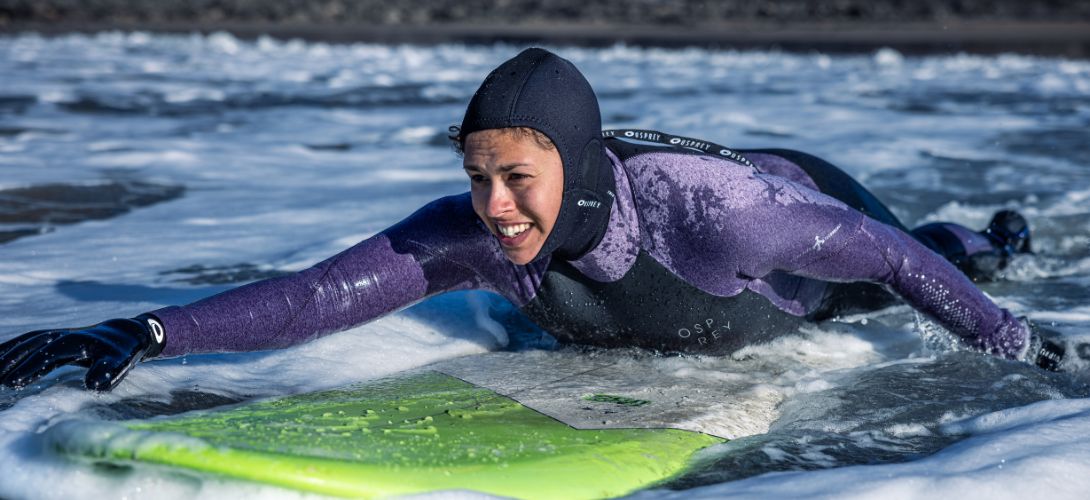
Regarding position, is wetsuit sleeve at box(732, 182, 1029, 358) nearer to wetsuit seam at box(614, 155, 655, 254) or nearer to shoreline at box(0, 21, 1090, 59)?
wetsuit seam at box(614, 155, 655, 254)

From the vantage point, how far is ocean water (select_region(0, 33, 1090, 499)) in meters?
2.33

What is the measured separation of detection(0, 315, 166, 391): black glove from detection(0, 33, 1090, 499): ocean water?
8 centimetres

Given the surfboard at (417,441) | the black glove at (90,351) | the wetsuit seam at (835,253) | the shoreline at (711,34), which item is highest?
the shoreline at (711,34)

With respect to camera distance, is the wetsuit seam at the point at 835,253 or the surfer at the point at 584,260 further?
the wetsuit seam at the point at 835,253

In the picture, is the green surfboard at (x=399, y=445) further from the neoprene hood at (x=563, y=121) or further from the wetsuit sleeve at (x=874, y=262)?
the wetsuit sleeve at (x=874, y=262)

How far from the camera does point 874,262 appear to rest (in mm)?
2865

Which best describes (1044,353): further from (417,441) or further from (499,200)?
(417,441)

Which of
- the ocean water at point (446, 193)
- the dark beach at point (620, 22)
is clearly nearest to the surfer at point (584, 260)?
the ocean water at point (446, 193)

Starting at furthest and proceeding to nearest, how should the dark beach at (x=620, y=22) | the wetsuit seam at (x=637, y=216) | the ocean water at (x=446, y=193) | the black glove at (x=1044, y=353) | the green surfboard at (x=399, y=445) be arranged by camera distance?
the dark beach at (x=620, y=22) < the black glove at (x=1044, y=353) < the wetsuit seam at (x=637, y=216) < the ocean water at (x=446, y=193) < the green surfboard at (x=399, y=445)

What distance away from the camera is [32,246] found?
14.5 ft

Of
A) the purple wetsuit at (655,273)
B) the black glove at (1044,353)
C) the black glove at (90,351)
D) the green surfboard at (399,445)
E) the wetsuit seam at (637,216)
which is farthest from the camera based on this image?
the black glove at (1044,353)

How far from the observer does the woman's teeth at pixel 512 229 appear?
8.48 feet

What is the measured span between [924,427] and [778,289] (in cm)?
59

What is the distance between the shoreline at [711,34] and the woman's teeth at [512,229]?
43.2 ft
